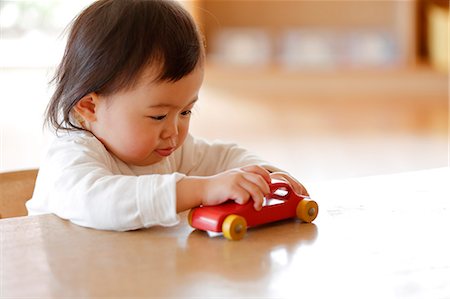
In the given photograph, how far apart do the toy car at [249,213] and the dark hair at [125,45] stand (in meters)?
0.21

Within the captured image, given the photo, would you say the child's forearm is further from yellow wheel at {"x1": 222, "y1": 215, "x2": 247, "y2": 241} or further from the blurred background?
the blurred background

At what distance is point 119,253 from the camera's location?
2.49 ft

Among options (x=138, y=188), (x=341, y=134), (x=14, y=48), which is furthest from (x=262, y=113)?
(x=138, y=188)

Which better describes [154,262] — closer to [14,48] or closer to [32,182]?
[32,182]

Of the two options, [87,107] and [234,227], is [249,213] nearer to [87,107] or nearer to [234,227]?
[234,227]

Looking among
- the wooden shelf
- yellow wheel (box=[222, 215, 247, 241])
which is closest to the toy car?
yellow wheel (box=[222, 215, 247, 241])

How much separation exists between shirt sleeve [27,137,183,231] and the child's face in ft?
0.19

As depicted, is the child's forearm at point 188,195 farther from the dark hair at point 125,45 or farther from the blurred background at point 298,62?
the blurred background at point 298,62

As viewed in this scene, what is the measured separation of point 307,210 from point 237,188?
84mm

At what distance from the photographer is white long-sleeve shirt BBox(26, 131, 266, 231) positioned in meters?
0.85

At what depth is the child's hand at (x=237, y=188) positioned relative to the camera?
864mm

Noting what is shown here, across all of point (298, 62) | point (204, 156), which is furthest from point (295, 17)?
point (204, 156)

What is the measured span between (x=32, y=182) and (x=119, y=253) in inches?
21.9

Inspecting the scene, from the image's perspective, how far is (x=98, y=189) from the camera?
35.2 inches
